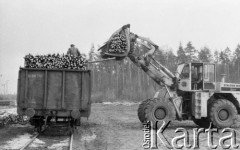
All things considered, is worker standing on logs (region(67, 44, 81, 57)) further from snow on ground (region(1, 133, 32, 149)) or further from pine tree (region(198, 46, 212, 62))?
pine tree (region(198, 46, 212, 62))

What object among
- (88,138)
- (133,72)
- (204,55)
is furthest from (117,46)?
(204,55)

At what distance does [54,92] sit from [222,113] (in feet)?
24.4

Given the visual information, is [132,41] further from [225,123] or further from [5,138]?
[5,138]

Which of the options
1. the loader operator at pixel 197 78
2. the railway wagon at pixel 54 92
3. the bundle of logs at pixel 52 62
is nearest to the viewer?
the railway wagon at pixel 54 92

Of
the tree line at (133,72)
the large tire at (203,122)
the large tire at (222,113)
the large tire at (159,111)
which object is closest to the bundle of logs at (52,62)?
the large tire at (159,111)

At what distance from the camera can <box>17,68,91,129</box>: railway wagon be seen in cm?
1359

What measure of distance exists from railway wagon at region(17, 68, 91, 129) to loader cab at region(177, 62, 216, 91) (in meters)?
5.05

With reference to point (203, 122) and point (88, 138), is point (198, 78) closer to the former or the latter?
point (203, 122)

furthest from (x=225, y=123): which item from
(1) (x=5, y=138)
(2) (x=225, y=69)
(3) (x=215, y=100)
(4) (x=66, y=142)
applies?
(2) (x=225, y=69)

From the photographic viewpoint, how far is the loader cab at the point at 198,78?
55.6 feet

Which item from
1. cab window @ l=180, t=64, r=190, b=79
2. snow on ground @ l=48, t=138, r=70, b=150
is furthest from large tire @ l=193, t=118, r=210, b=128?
snow on ground @ l=48, t=138, r=70, b=150

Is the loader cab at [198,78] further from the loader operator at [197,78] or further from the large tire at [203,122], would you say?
the large tire at [203,122]

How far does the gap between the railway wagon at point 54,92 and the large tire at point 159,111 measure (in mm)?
3296

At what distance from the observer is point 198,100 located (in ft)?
55.0
